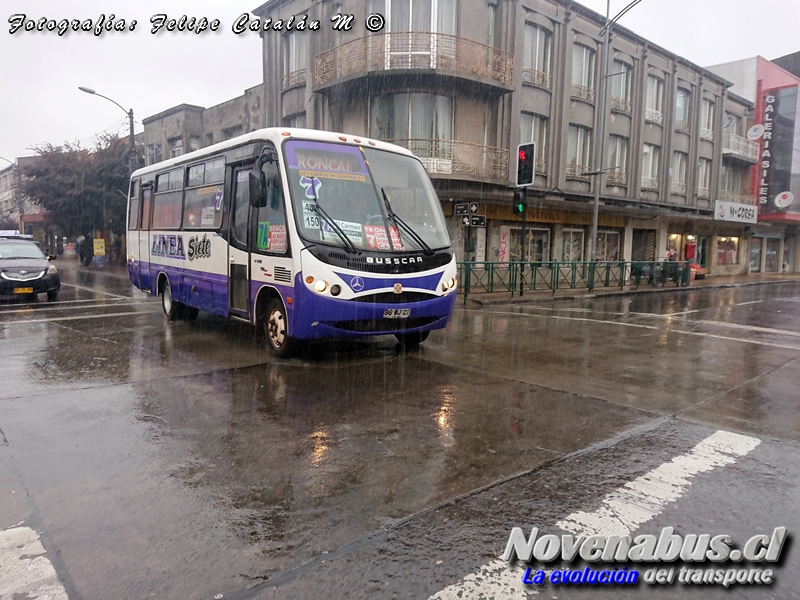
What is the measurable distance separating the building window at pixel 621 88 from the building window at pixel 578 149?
9.19ft

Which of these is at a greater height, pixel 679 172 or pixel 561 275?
pixel 679 172

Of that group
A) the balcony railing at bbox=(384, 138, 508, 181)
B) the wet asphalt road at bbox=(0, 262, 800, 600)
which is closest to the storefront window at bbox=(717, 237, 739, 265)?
the balcony railing at bbox=(384, 138, 508, 181)

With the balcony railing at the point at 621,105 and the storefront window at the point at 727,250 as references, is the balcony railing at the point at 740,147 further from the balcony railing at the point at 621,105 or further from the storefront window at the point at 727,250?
the balcony railing at the point at 621,105

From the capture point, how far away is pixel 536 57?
2373 centimetres

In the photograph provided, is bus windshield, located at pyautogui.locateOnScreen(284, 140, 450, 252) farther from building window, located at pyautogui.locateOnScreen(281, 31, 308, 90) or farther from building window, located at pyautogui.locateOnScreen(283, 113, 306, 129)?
building window, located at pyautogui.locateOnScreen(281, 31, 308, 90)

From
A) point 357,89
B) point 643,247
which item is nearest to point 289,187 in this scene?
point 357,89

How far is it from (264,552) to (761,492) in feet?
11.2

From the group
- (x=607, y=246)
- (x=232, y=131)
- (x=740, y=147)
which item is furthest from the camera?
(x=740, y=147)

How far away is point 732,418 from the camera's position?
233 inches

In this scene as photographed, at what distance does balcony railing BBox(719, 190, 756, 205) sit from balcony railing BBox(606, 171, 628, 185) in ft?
38.6

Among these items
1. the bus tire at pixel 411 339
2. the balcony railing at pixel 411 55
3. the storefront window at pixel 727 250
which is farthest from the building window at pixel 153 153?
the storefront window at pixel 727 250

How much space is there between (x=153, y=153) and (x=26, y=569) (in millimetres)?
36231

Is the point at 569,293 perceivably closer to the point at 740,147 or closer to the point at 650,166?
the point at 650,166

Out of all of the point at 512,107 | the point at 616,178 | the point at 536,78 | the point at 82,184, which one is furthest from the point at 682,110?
the point at 82,184
